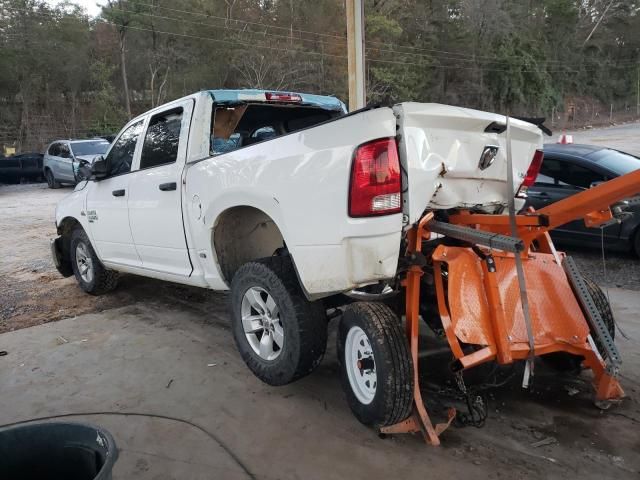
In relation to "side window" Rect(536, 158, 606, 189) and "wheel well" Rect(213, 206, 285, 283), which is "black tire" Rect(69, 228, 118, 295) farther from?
"side window" Rect(536, 158, 606, 189)

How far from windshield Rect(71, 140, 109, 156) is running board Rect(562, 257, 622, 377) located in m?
18.0

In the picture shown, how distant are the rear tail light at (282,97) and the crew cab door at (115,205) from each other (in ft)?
4.30

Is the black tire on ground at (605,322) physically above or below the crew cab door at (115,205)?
below

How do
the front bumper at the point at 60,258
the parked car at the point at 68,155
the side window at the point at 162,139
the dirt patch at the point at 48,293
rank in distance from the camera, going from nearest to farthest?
1. the side window at the point at 162,139
2. the dirt patch at the point at 48,293
3. the front bumper at the point at 60,258
4. the parked car at the point at 68,155

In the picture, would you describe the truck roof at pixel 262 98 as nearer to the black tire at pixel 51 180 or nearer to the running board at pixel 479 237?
the running board at pixel 479 237

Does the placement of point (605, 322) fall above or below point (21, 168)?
below

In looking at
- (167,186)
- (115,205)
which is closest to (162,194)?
(167,186)

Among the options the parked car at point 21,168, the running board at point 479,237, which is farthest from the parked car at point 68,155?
the running board at point 479,237

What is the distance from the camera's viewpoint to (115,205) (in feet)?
17.3

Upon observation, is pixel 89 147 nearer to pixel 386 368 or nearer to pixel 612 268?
pixel 612 268

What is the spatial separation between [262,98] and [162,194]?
3.75 feet

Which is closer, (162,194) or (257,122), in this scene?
(162,194)

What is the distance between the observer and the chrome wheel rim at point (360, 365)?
123 inches

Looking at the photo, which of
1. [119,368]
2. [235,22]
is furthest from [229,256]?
[235,22]
